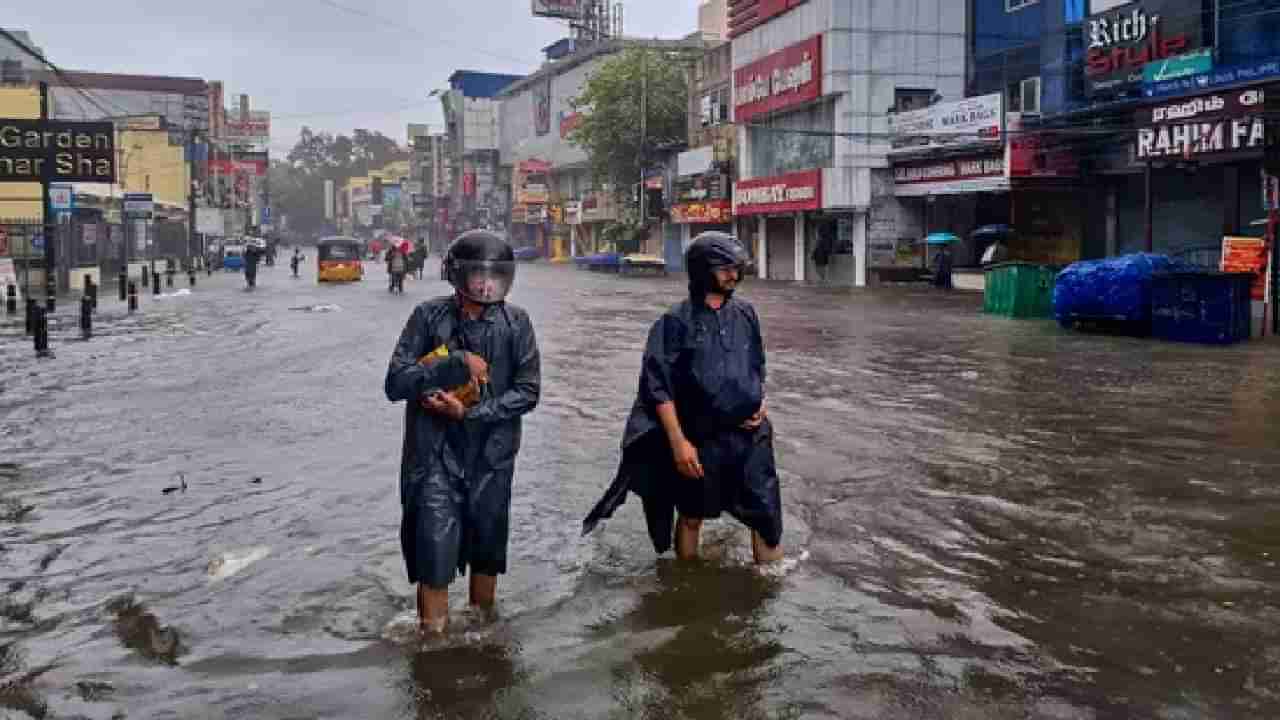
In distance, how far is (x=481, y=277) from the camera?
4934mm

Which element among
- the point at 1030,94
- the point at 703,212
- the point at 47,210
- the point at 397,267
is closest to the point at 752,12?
the point at 703,212

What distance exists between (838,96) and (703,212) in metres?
14.0

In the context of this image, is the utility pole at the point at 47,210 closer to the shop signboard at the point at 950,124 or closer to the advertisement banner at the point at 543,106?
the shop signboard at the point at 950,124

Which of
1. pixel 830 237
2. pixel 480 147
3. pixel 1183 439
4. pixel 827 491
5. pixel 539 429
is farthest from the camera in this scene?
pixel 480 147

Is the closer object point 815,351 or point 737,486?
point 737,486

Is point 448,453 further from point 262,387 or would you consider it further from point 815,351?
point 815,351

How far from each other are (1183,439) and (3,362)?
14811 millimetres

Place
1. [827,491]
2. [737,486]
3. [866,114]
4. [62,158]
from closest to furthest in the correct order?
[737,486]
[827,491]
[62,158]
[866,114]

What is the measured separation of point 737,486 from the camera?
18.9ft

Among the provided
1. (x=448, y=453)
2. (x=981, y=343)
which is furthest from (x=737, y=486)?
(x=981, y=343)

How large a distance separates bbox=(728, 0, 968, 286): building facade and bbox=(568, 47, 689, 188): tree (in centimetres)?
1384

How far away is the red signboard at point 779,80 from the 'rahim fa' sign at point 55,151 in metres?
23.2

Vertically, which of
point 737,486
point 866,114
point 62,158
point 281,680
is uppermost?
point 866,114

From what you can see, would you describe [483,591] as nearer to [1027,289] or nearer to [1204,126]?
[1027,289]
